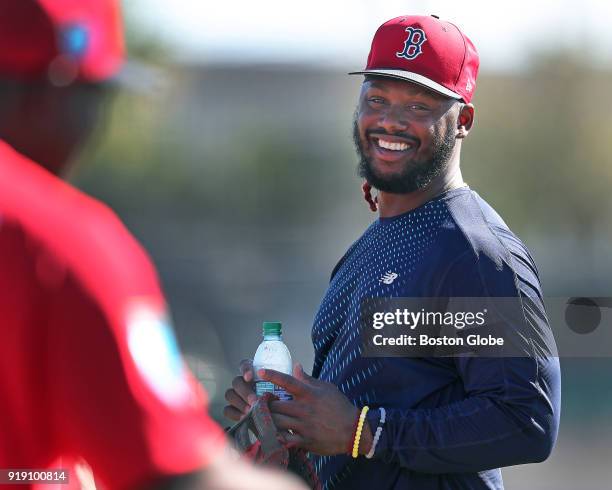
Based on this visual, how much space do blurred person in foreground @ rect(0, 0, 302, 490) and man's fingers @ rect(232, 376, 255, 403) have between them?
5.04 feet

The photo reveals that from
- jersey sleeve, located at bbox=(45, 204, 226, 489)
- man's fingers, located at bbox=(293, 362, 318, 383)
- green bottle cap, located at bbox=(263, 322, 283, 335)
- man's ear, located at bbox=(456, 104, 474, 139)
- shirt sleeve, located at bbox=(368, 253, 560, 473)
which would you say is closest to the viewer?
jersey sleeve, located at bbox=(45, 204, 226, 489)

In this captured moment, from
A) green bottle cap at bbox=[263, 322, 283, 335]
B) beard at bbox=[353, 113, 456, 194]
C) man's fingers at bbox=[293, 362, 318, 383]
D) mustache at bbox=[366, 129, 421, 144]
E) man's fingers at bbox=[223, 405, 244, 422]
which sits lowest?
man's fingers at bbox=[223, 405, 244, 422]

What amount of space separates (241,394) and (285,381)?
0.78 feet

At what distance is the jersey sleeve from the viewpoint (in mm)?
1241

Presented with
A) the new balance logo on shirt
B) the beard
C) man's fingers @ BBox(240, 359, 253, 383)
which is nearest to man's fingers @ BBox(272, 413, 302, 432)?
man's fingers @ BBox(240, 359, 253, 383)

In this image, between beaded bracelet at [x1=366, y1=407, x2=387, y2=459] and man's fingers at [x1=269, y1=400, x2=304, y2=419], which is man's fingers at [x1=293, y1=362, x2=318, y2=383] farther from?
beaded bracelet at [x1=366, y1=407, x2=387, y2=459]

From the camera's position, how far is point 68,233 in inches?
51.4

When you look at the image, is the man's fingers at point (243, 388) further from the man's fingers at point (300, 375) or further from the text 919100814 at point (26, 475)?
the text 919100814 at point (26, 475)

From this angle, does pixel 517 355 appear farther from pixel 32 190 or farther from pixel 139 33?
pixel 139 33

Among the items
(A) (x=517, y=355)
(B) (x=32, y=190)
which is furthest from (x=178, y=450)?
(A) (x=517, y=355)

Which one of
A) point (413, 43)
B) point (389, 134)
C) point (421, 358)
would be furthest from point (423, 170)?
point (421, 358)

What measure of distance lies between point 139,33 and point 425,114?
47.0 ft

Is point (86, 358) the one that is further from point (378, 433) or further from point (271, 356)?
point (271, 356)

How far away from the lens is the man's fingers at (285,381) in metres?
2.75
